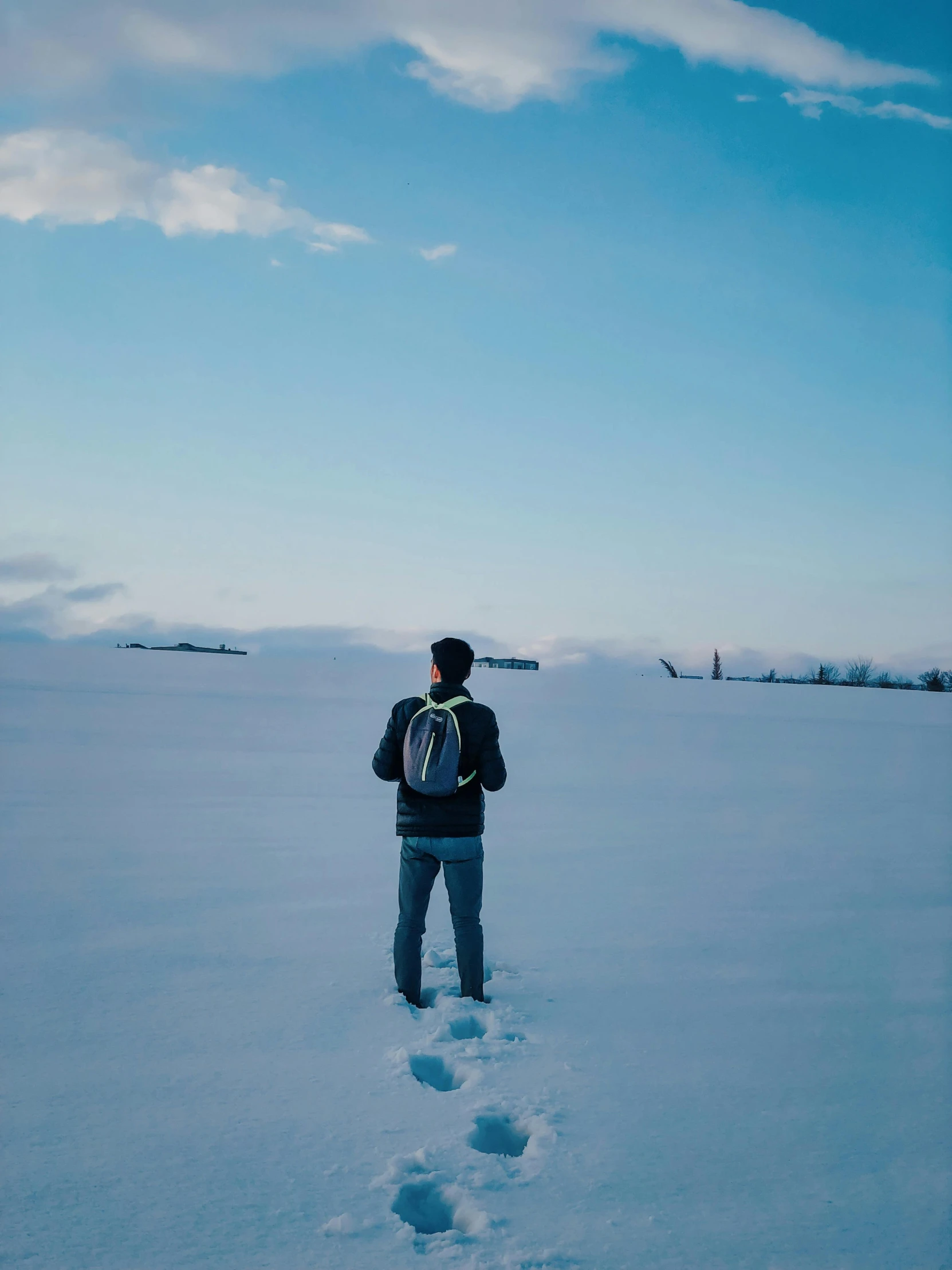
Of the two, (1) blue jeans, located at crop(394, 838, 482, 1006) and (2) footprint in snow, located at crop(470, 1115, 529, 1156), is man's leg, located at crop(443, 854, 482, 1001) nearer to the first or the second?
(1) blue jeans, located at crop(394, 838, 482, 1006)

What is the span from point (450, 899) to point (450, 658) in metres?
1.01

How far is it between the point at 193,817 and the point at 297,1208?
5417 millimetres

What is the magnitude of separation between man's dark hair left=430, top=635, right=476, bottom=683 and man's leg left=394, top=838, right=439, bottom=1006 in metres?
0.73

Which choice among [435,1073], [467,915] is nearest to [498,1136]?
[435,1073]

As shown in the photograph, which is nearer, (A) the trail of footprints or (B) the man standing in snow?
(A) the trail of footprints

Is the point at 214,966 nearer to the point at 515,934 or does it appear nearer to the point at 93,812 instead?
the point at 515,934

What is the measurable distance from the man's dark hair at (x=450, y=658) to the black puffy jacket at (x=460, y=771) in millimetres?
36

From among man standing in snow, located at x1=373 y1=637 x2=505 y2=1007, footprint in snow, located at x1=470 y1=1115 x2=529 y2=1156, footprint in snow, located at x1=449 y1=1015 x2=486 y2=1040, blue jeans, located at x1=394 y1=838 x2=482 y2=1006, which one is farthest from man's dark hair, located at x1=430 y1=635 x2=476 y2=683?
footprint in snow, located at x1=470 y1=1115 x2=529 y2=1156

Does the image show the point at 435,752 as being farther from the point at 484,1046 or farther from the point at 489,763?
the point at 484,1046

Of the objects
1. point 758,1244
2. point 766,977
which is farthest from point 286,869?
point 758,1244

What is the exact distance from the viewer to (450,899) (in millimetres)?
3625

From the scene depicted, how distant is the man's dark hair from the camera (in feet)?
11.7

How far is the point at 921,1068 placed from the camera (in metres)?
3.29

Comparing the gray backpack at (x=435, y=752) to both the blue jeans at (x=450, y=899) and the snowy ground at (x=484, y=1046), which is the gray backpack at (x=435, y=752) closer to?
the blue jeans at (x=450, y=899)
